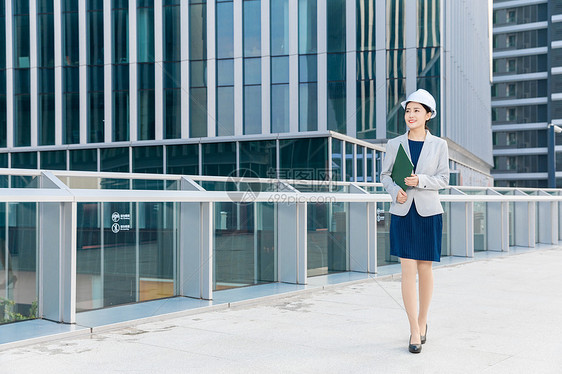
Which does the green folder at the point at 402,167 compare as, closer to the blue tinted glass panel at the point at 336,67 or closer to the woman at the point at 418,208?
the woman at the point at 418,208

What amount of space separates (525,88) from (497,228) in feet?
233

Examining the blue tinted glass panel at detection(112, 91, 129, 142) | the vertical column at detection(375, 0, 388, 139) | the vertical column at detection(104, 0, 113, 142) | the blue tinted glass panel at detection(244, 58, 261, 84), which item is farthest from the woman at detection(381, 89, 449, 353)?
the vertical column at detection(104, 0, 113, 142)

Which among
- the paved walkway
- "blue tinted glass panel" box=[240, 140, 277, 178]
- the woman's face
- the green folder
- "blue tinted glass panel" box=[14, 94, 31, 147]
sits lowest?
the paved walkway

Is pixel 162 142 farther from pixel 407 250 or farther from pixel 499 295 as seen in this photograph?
pixel 407 250

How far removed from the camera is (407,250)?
17.9ft

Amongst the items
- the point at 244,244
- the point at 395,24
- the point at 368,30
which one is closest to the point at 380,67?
the point at 368,30

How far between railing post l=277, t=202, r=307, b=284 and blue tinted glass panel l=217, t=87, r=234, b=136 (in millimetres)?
18698

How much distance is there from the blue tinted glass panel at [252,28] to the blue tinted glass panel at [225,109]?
1825mm

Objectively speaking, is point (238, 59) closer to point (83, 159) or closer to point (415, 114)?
point (83, 159)

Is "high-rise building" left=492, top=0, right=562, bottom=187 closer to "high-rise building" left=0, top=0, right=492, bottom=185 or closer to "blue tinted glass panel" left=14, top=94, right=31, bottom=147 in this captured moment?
"high-rise building" left=0, top=0, right=492, bottom=185

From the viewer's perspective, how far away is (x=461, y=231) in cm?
1419

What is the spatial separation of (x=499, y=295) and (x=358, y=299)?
1946 millimetres

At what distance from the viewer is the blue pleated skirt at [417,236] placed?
5383 millimetres

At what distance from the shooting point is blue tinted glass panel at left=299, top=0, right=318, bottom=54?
2766 centimetres
